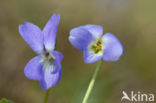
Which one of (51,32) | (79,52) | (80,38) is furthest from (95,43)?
(79,52)

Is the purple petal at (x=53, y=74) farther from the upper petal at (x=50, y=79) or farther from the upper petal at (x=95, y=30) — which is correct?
the upper petal at (x=95, y=30)

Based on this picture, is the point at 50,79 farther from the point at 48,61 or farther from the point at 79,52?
the point at 79,52

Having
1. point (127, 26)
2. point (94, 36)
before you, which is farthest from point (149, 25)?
point (94, 36)

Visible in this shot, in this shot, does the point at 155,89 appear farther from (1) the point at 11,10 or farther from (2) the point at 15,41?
(1) the point at 11,10

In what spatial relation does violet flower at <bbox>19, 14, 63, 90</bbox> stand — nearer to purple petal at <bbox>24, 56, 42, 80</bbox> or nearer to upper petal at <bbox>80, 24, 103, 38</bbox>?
purple petal at <bbox>24, 56, 42, 80</bbox>

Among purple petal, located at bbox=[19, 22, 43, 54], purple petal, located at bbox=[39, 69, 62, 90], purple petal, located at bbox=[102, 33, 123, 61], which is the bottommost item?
purple petal, located at bbox=[39, 69, 62, 90]


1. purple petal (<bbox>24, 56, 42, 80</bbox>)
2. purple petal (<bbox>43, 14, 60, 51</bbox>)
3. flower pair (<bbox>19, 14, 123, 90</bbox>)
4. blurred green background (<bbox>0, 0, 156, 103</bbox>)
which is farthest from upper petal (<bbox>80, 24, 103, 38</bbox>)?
blurred green background (<bbox>0, 0, 156, 103</bbox>)
